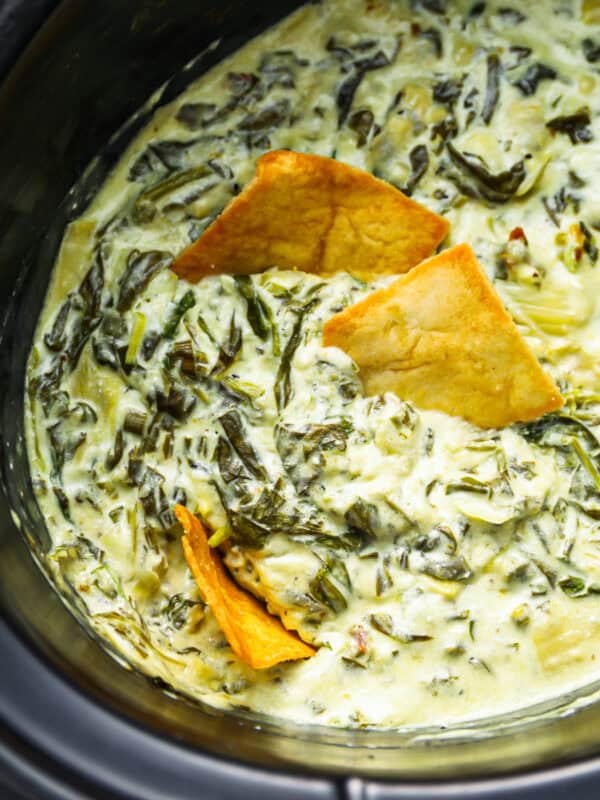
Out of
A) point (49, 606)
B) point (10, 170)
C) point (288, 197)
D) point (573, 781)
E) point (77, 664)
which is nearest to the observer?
point (573, 781)

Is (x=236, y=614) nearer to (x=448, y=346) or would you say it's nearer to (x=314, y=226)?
(x=448, y=346)

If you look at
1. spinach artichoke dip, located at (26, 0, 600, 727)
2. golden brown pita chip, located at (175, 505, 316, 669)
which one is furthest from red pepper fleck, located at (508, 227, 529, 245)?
golden brown pita chip, located at (175, 505, 316, 669)

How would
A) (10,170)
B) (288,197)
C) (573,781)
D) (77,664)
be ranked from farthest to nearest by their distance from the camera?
(288,197) < (10,170) < (77,664) < (573,781)

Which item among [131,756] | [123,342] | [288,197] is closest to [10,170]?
[123,342]

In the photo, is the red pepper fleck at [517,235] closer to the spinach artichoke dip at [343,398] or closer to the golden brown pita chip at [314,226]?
the spinach artichoke dip at [343,398]

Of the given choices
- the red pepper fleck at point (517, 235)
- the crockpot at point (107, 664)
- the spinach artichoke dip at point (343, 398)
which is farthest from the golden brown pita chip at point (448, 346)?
the crockpot at point (107, 664)

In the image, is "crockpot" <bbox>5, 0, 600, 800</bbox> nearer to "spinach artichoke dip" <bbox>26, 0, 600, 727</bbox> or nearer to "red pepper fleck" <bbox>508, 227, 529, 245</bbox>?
"spinach artichoke dip" <bbox>26, 0, 600, 727</bbox>

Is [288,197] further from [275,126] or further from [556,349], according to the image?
[556,349]
